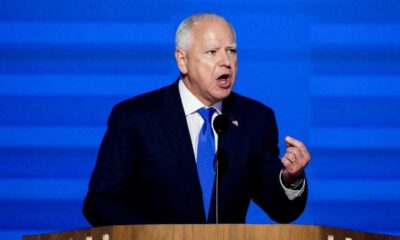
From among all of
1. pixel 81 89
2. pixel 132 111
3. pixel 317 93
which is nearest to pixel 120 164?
pixel 132 111

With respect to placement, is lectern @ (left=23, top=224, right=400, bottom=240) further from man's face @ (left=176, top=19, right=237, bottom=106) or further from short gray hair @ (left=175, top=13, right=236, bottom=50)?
short gray hair @ (left=175, top=13, right=236, bottom=50)

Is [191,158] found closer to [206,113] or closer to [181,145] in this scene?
[181,145]

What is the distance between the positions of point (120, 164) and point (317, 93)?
98cm

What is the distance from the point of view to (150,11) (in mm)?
3783

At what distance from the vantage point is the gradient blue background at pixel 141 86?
3791 mm

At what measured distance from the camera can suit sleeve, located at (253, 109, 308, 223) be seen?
3.13 metres

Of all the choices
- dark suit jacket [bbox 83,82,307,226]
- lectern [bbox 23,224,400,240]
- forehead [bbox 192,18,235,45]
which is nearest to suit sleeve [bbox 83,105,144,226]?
dark suit jacket [bbox 83,82,307,226]

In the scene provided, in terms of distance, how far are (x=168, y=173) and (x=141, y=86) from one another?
70cm

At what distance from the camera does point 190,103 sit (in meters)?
3.29

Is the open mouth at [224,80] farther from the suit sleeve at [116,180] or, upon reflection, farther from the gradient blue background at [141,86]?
the gradient blue background at [141,86]

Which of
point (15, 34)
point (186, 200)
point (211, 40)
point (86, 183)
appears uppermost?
point (15, 34)

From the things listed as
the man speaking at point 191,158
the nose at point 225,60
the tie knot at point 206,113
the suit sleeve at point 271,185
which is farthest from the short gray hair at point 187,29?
the suit sleeve at point 271,185

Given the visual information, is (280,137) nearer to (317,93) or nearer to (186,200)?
(317,93)

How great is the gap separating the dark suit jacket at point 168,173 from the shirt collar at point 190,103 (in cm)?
2
